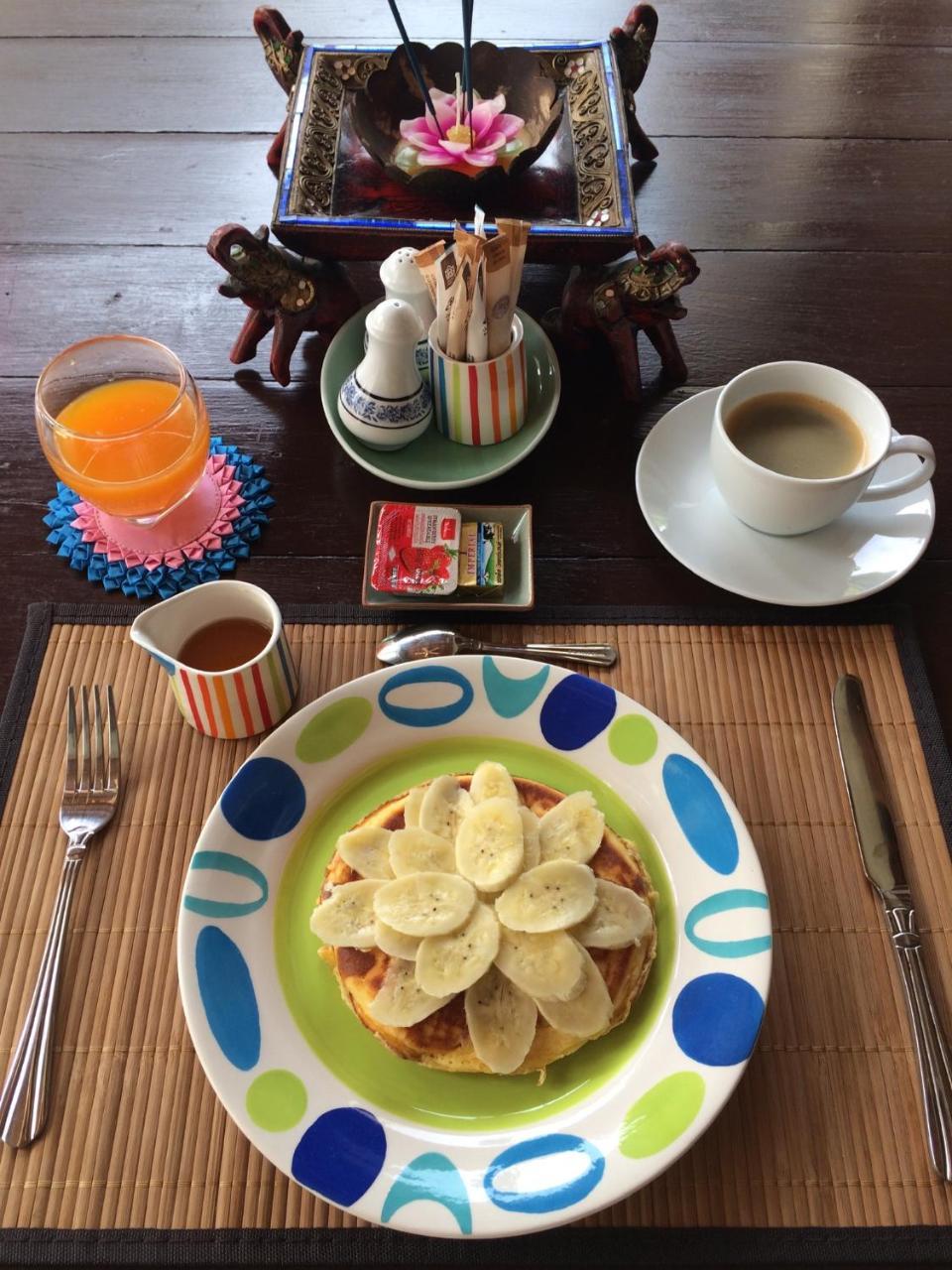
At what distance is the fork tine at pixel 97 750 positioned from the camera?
3.75 feet

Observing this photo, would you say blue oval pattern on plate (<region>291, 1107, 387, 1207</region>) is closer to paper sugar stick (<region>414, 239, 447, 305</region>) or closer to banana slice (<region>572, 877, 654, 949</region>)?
banana slice (<region>572, 877, 654, 949</region>)

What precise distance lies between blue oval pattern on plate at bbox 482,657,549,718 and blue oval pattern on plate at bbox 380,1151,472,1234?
47cm

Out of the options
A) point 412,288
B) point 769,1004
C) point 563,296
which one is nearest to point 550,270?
point 563,296

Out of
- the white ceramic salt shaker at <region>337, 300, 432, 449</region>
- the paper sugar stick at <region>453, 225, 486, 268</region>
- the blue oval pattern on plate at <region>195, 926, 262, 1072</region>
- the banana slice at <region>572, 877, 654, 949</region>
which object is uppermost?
the paper sugar stick at <region>453, 225, 486, 268</region>

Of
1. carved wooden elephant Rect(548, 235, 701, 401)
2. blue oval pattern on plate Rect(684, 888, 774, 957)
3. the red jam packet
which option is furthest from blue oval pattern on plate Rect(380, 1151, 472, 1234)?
carved wooden elephant Rect(548, 235, 701, 401)

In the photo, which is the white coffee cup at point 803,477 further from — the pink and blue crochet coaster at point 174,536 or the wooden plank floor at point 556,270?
the pink and blue crochet coaster at point 174,536

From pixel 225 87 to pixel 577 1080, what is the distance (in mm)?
1859

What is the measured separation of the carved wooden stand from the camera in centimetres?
135

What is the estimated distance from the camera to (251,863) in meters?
1.02

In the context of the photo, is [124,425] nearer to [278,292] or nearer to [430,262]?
[278,292]

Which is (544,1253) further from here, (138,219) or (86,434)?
(138,219)

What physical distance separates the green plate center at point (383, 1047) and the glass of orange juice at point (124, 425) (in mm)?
505

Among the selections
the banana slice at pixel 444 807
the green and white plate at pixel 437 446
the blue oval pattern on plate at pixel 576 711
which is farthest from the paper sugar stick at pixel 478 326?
the banana slice at pixel 444 807

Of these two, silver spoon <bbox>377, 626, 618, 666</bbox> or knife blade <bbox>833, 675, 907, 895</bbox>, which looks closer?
knife blade <bbox>833, 675, 907, 895</bbox>
